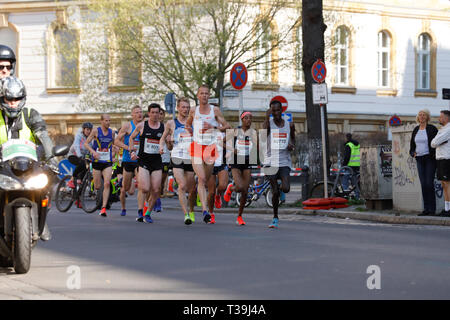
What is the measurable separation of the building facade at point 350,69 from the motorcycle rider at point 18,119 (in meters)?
28.9

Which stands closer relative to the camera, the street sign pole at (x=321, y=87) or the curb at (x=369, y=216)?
the curb at (x=369, y=216)

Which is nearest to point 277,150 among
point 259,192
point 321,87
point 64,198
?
point 321,87

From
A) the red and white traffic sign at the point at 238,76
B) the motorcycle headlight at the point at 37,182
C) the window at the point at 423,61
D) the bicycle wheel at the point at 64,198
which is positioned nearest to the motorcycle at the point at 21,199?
the motorcycle headlight at the point at 37,182

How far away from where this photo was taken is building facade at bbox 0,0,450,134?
39906 mm

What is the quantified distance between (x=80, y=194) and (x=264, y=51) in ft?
51.7

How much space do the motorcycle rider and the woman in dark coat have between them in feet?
29.3

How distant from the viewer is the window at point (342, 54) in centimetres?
3331

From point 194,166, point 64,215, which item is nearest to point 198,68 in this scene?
point 64,215

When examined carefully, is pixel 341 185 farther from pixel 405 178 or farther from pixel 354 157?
pixel 405 178

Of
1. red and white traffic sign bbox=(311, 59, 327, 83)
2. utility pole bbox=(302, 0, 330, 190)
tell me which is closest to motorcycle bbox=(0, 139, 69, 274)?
red and white traffic sign bbox=(311, 59, 327, 83)

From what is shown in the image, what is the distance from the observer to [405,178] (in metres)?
17.1

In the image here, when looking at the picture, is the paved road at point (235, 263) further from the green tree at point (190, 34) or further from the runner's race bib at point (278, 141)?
the green tree at point (190, 34)

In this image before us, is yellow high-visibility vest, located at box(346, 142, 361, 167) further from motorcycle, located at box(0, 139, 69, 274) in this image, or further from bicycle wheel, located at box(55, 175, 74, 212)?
motorcycle, located at box(0, 139, 69, 274)
